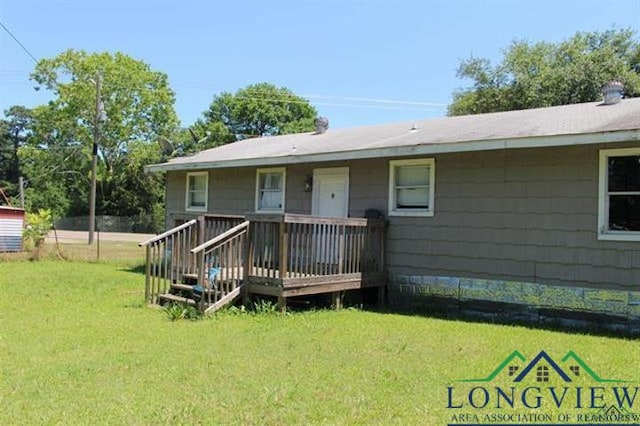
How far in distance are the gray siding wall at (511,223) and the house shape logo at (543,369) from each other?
6.96 feet

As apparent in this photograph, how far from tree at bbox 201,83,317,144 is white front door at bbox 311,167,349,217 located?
1409 inches

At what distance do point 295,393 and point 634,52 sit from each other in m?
27.7

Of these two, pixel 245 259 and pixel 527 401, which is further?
pixel 245 259

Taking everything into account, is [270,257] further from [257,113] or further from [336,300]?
[257,113]

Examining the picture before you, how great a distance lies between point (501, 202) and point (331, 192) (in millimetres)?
3279

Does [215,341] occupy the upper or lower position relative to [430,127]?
lower

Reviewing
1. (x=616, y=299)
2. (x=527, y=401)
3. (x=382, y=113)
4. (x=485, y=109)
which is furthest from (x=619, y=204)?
(x=382, y=113)

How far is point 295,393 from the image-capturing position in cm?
416

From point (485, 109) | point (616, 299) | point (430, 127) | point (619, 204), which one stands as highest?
point (485, 109)

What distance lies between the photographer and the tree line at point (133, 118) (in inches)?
1134

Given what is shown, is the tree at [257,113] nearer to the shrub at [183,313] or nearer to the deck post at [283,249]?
the deck post at [283,249]

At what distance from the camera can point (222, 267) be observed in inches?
305

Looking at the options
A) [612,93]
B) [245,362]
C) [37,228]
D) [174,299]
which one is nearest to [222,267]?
[174,299]

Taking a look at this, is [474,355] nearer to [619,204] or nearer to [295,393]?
[295,393]
